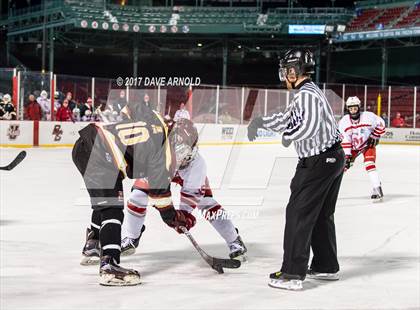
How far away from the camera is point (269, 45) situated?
35.5 metres

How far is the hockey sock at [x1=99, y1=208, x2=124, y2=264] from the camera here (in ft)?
13.1

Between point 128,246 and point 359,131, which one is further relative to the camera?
point 359,131

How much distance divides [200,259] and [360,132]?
4981mm

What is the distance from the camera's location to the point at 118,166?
398 cm

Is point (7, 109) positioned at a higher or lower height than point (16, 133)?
higher

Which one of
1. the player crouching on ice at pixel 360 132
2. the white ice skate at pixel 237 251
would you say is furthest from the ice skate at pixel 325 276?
the player crouching on ice at pixel 360 132

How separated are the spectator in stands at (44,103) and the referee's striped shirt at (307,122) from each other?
46.3ft

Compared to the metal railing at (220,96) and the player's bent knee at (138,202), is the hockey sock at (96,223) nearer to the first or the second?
the player's bent knee at (138,202)

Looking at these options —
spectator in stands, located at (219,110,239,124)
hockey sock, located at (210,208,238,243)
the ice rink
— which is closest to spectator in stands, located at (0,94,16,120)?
spectator in stands, located at (219,110,239,124)

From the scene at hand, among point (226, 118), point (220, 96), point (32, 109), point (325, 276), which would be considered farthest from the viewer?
point (226, 118)

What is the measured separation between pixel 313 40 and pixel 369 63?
288 centimetres

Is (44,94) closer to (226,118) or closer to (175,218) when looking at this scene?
(226,118)

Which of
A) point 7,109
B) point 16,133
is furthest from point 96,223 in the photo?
point 16,133

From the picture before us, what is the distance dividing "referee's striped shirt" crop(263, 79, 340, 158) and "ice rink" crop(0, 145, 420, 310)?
83 centimetres
